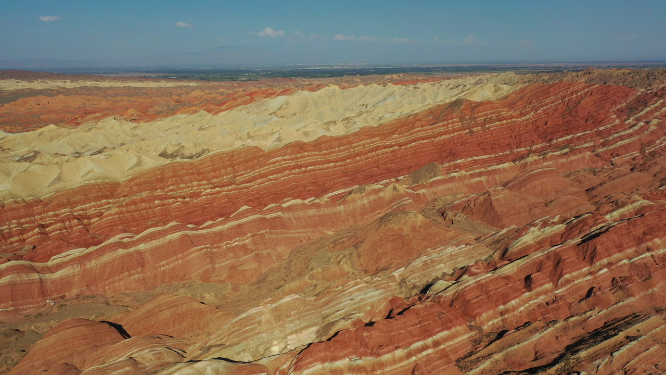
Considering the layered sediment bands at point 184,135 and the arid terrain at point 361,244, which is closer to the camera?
the arid terrain at point 361,244

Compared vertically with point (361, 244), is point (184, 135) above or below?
above

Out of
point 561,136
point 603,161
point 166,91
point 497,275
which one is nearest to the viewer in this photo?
point 497,275

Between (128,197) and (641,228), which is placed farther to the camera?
(128,197)

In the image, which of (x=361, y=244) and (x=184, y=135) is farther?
(x=184, y=135)

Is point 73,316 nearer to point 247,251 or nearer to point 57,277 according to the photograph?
point 57,277

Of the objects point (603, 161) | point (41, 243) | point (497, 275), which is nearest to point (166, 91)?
point (41, 243)

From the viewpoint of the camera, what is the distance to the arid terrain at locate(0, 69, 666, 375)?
15656mm

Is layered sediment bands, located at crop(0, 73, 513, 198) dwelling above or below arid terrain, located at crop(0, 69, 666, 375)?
above

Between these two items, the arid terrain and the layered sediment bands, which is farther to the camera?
the layered sediment bands

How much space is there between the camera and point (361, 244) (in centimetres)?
2623

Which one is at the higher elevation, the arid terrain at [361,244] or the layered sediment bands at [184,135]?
the layered sediment bands at [184,135]

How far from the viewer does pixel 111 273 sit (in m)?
25.5

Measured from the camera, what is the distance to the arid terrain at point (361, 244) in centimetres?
1566

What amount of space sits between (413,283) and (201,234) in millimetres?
14677
